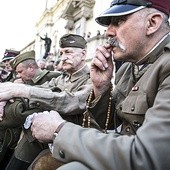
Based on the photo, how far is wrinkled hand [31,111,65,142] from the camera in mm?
1600

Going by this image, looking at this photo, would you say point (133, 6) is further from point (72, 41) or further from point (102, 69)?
point (72, 41)

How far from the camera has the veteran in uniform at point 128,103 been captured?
129 cm

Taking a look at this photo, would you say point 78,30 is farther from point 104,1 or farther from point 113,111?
point 113,111

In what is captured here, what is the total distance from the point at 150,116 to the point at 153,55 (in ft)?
1.86

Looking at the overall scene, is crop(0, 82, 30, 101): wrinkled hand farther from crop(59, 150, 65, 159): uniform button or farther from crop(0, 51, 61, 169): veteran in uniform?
crop(59, 150, 65, 159): uniform button

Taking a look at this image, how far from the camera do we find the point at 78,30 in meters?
28.4

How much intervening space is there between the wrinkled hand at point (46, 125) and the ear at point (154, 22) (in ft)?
2.37

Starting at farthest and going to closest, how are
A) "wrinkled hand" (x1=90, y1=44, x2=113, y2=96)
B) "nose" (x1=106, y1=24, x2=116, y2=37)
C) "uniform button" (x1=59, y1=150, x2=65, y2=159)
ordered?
"wrinkled hand" (x1=90, y1=44, x2=113, y2=96) → "nose" (x1=106, y1=24, x2=116, y2=37) → "uniform button" (x1=59, y1=150, x2=65, y2=159)

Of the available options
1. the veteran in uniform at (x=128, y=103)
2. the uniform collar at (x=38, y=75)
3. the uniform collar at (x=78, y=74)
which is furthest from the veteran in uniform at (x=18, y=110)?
the uniform collar at (x=78, y=74)

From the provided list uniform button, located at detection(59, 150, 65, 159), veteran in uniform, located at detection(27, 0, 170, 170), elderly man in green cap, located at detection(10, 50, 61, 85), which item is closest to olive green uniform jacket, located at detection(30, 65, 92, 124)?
veteran in uniform, located at detection(27, 0, 170, 170)

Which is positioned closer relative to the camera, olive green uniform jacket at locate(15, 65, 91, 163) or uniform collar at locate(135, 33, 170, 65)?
uniform collar at locate(135, 33, 170, 65)

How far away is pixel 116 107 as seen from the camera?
2096 millimetres

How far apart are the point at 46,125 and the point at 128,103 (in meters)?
0.48

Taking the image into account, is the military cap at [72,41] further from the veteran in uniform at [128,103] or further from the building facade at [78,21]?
the building facade at [78,21]
